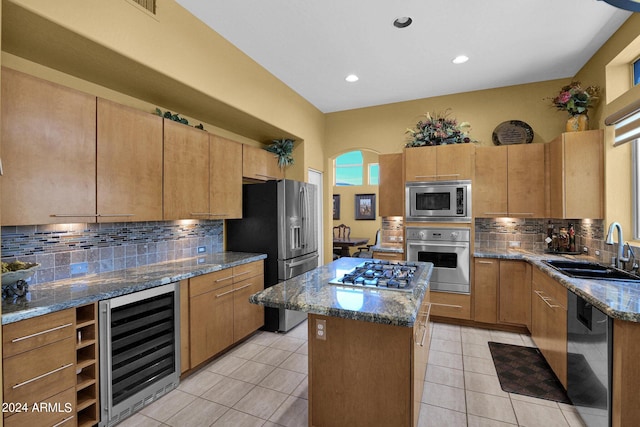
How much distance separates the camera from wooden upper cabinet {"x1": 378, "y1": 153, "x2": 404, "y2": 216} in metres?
4.21

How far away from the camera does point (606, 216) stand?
296 cm

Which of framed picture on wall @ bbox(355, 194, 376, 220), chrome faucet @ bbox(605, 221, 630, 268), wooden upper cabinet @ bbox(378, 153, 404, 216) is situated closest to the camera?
chrome faucet @ bbox(605, 221, 630, 268)

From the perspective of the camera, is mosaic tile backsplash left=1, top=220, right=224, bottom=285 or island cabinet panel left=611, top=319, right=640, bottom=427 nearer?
island cabinet panel left=611, top=319, right=640, bottom=427

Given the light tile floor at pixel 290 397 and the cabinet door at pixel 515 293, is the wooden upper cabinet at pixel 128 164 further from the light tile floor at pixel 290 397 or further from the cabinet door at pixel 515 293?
the cabinet door at pixel 515 293

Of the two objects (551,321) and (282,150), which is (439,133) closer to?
(282,150)

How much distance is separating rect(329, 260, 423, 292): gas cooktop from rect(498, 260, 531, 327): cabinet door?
1644 millimetres

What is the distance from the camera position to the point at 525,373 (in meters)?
2.64

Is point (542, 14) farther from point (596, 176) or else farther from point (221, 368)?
point (221, 368)

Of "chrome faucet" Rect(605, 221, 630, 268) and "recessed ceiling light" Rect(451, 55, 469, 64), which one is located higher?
"recessed ceiling light" Rect(451, 55, 469, 64)

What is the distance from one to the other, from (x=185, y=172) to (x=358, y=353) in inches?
86.9

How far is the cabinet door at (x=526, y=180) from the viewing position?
360cm

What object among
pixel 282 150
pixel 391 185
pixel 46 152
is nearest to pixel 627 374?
pixel 391 185

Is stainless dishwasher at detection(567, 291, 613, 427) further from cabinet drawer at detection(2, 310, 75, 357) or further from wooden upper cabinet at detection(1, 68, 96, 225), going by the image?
wooden upper cabinet at detection(1, 68, 96, 225)

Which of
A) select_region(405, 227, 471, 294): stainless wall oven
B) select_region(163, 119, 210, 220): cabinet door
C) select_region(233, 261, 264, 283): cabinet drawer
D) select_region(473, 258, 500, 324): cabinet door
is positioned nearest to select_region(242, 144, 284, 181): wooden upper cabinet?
select_region(163, 119, 210, 220): cabinet door
